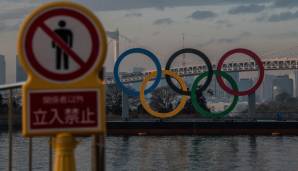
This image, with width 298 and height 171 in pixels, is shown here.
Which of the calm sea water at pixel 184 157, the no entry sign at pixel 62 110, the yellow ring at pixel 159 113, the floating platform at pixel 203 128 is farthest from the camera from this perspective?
the floating platform at pixel 203 128

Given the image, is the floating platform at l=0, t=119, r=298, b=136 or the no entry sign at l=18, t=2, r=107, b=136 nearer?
the no entry sign at l=18, t=2, r=107, b=136

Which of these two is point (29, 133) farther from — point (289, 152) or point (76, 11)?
point (289, 152)

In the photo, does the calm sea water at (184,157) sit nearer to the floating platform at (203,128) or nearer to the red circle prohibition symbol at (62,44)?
the floating platform at (203,128)

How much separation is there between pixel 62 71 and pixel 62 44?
0.07 meters

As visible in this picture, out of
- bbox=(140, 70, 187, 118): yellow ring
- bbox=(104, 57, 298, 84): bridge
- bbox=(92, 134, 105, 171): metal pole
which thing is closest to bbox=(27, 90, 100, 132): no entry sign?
bbox=(92, 134, 105, 171): metal pole

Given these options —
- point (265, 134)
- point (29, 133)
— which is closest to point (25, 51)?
point (29, 133)

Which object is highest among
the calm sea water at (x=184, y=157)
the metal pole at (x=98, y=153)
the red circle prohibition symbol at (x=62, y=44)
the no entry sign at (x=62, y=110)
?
the red circle prohibition symbol at (x=62, y=44)

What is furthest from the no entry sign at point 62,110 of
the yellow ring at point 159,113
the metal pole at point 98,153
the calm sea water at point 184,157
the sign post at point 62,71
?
the yellow ring at point 159,113

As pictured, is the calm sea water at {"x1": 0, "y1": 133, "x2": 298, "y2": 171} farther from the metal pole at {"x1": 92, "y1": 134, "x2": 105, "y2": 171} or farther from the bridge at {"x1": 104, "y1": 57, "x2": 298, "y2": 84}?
the bridge at {"x1": 104, "y1": 57, "x2": 298, "y2": 84}

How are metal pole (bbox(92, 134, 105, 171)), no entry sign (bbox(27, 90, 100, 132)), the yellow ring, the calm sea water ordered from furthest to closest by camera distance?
the yellow ring → the calm sea water → metal pole (bbox(92, 134, 105, 171)) → no entry sign (bbox(27, 90, 100, 132))

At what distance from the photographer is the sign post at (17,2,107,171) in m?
1.83

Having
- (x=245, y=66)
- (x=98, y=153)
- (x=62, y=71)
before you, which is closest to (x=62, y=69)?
(x=62, y=71)

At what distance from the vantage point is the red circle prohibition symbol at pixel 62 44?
1837mm

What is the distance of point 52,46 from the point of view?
1.87 m
